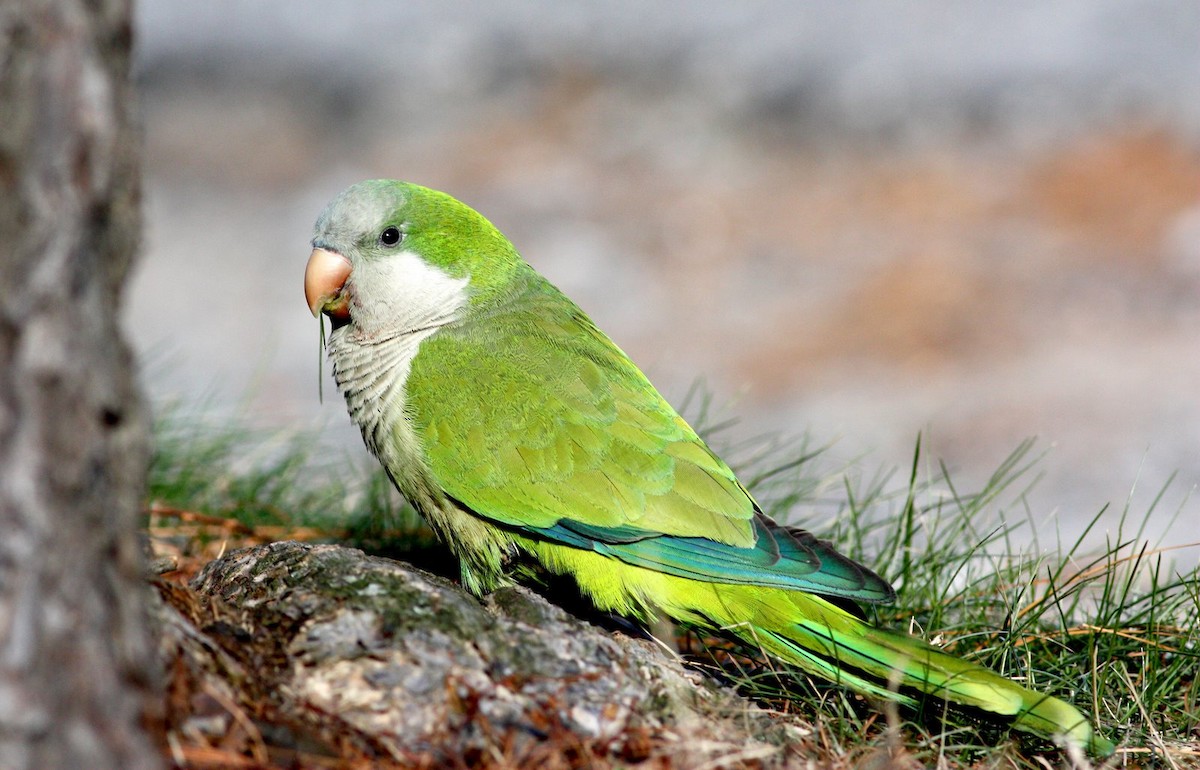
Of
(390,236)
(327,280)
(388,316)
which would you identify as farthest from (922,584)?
(327,280)

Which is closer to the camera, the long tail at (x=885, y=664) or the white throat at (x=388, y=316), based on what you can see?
the long tail at (x=885, y=664)

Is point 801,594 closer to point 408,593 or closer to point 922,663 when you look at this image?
point 922,663

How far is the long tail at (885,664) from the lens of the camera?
2.44 metres

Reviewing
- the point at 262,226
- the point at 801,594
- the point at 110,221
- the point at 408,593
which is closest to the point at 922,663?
the point at 801,594

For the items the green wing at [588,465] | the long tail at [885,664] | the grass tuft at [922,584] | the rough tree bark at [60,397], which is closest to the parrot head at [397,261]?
the green wing at [588,465]

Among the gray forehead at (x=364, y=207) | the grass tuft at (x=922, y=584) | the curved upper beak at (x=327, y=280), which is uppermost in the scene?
the gray forehead at (x=364, y=207)

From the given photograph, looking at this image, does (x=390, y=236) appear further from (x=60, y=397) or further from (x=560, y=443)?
(x=60, y=397)

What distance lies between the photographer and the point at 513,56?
1105 cm

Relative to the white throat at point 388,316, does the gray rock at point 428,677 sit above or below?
below

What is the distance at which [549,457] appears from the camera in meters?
3.02

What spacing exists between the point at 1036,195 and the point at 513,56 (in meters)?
5.28

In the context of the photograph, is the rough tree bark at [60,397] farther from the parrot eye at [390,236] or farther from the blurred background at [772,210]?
the blurred background at [772,210]

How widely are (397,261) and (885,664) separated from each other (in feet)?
6.16

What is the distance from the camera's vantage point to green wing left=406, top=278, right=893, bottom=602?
2.89 m
